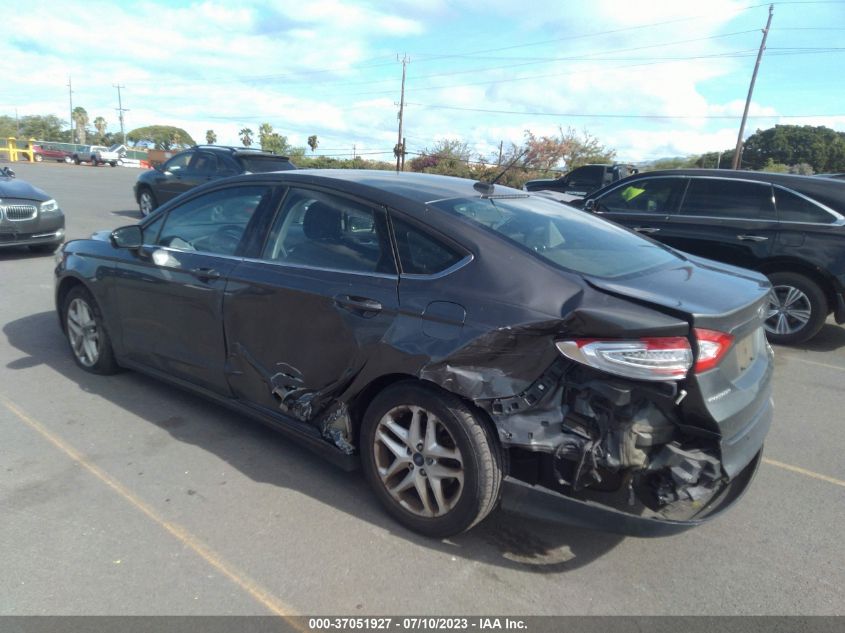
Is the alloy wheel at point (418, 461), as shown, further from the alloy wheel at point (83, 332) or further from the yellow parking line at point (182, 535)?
the alloy wheel at point (83, 332)

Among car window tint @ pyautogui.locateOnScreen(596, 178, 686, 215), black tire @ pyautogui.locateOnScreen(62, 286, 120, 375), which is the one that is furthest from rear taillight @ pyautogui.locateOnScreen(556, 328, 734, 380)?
car window tint @ pyautogui.locateOnScreen(596, 178, 686, 215)

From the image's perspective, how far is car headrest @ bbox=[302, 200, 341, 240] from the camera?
337cm

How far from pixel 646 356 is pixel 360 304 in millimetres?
1341

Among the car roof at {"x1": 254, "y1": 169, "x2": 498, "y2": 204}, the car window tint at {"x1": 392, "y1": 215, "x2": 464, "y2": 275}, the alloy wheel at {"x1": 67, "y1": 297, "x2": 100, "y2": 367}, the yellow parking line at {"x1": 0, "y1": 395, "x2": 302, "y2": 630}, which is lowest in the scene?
the yellow parking line at {"x1": 0, "y1": 395, "x2": 302, "y2": 630}

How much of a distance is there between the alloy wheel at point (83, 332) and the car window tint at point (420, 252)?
9.31 ft

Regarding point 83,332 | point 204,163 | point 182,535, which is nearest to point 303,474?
point 182,535

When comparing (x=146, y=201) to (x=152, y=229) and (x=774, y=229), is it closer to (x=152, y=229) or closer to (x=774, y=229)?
(x=152, y=229)

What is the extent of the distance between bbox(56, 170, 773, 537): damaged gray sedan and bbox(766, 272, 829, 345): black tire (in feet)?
11.5

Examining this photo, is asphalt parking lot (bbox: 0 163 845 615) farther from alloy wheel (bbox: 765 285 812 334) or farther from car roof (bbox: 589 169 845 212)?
car roof (bbox: 589 169 845 212)

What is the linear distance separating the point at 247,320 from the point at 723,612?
8.85ft

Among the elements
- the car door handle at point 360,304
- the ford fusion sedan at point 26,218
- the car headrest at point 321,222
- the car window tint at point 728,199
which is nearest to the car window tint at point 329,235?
the car headrest at point 321,222

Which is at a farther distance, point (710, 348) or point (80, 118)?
point (80, 118)

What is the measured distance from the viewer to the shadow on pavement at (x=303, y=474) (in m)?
2.91

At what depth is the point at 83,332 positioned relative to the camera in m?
4.81
